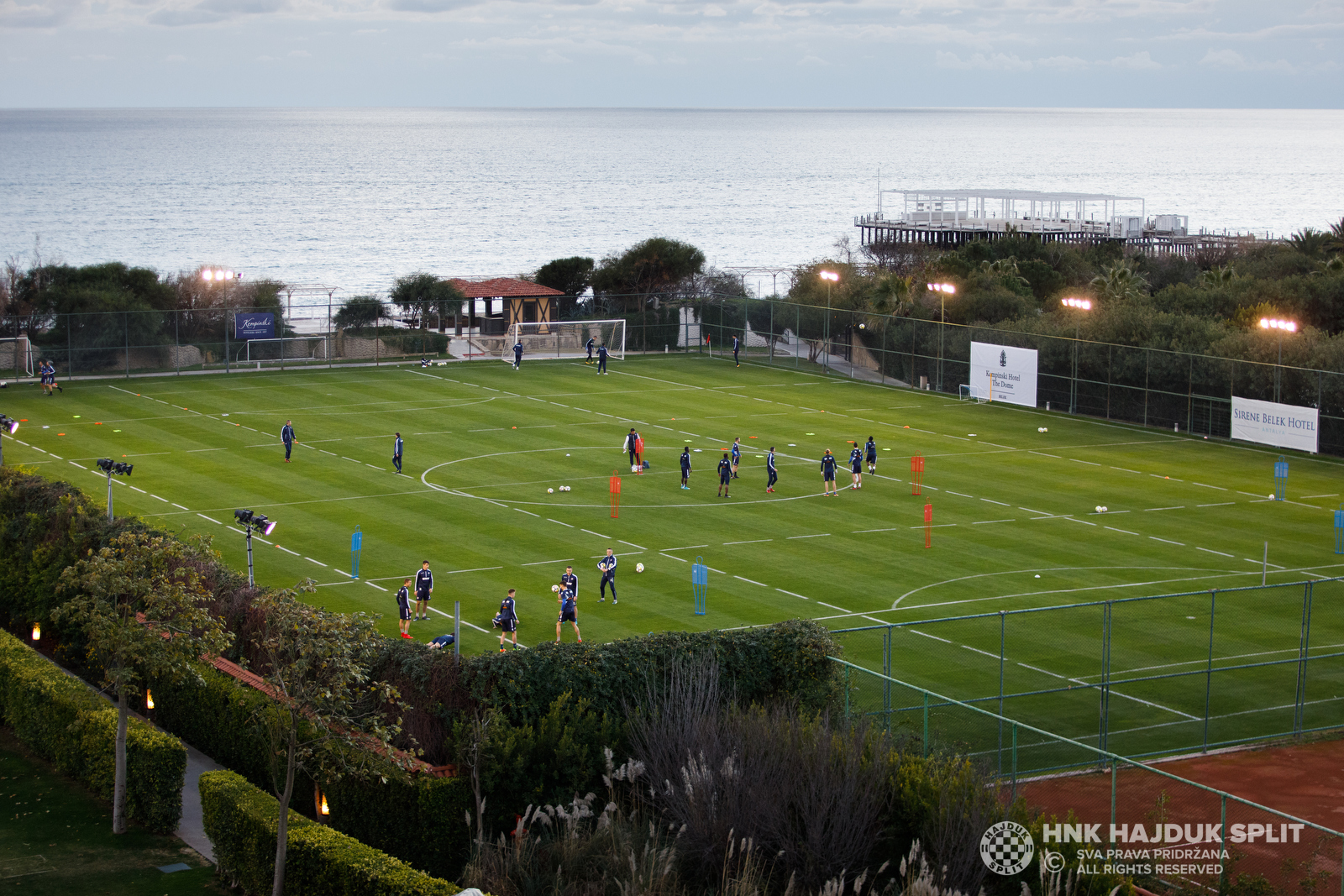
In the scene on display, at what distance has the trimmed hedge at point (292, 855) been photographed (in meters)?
18.0

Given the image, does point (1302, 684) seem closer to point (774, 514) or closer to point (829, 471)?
point (774, 514)

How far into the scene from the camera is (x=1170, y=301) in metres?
75.7

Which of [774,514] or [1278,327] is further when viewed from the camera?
[1278,327]

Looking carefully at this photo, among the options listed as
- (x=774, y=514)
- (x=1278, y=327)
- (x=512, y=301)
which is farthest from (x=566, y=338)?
(x=774, y=514)

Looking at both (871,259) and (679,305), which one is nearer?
(679,305)

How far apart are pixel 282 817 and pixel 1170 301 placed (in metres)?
64.9

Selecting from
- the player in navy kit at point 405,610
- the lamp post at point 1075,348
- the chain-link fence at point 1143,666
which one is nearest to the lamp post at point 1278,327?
the lamp post at point 1075,348

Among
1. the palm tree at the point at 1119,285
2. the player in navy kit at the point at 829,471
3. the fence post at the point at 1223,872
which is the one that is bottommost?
the fence post at the point at 1223,872

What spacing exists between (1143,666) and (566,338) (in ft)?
175

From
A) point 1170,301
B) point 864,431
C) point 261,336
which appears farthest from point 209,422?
point 1170,301

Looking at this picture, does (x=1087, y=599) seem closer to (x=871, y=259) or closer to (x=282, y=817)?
(x=282, y=817)

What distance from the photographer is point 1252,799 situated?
74.9ft

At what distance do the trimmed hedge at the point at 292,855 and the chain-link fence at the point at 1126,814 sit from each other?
23.1ft

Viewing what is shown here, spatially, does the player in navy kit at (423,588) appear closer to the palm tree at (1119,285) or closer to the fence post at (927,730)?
the fence post at (927,730)
